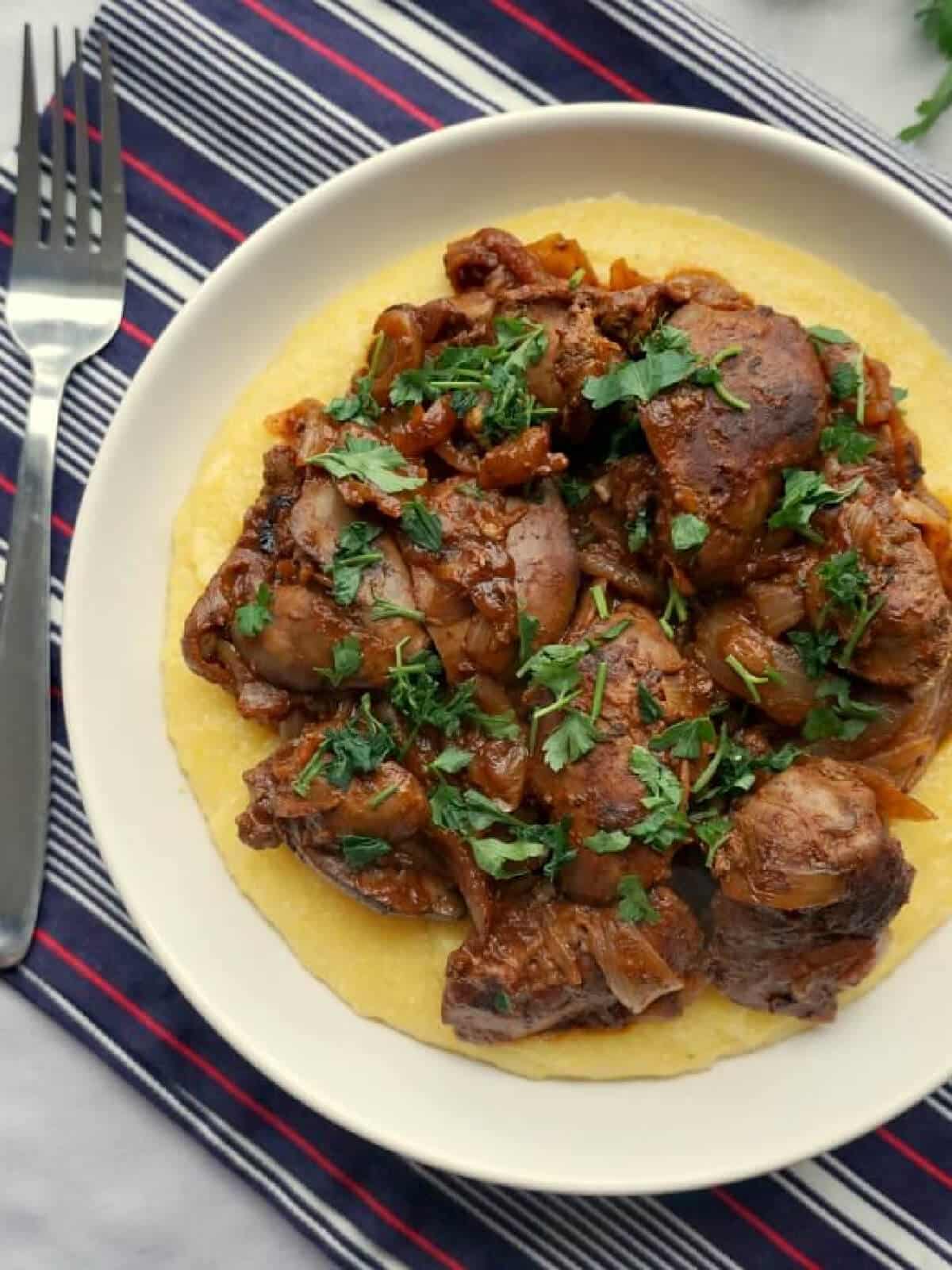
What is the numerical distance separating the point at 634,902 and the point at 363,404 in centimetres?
214

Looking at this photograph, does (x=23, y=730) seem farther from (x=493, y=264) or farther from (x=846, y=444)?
(x=846, y=444)

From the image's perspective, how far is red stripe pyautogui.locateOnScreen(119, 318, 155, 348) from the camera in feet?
19.3

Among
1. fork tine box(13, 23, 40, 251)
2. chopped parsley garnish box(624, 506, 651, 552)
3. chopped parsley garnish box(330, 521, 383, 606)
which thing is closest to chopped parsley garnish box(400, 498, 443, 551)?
chopped parsley garnish box(330, 521, 383, 606)

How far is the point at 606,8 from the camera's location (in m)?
5.71

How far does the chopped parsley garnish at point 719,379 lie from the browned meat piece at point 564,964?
1.76 m

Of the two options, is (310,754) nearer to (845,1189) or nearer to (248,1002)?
(248,1002)

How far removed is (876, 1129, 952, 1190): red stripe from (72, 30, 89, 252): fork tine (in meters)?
5.44

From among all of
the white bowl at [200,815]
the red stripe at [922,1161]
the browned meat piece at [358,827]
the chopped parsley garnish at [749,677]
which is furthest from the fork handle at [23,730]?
the red stripe at [922,1161]

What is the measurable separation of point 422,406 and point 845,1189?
12.6 feet

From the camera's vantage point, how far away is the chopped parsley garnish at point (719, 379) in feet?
14.6

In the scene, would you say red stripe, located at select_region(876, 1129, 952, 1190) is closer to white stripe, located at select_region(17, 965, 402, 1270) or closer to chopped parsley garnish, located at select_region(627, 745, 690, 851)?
chopped parsley garnish, located at select_region(627, 745, 690, 851)

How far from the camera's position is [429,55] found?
581 cm

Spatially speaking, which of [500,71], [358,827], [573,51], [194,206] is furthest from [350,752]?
[573,51]

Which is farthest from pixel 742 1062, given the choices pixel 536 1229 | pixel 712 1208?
pixel 536 1229
